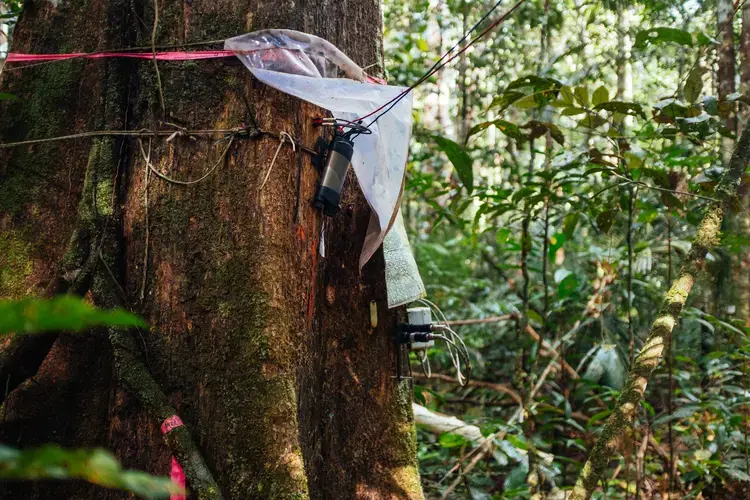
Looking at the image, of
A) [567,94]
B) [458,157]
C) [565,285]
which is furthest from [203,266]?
[565,285]

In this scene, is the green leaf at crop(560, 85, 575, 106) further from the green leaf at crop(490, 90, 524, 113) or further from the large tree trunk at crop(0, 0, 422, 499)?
the large tree trunk at crop(0, 0, 422, 499)

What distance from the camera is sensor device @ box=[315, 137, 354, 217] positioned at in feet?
6.98

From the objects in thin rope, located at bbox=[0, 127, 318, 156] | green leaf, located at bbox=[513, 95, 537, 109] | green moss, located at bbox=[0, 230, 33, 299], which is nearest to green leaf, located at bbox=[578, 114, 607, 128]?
green leaf, located at bbox=[513, 95, 537, 109]

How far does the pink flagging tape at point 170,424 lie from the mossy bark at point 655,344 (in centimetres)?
129

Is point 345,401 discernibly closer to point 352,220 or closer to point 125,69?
point 352,220

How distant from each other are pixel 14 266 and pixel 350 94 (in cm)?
137

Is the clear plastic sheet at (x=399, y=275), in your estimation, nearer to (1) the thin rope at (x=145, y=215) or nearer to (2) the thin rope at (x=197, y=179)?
(2) the thin rope at (x=197, y=179)

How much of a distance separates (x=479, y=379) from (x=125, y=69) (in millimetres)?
4630

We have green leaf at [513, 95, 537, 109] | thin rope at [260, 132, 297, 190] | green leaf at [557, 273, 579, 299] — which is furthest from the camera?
green leaf at [557, 273, 579, 299]

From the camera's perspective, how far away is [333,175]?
2145mm

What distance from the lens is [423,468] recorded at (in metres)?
4.46

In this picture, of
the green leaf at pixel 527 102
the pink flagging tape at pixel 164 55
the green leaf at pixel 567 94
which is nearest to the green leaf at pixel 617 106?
the green leaf at pixel 567 94

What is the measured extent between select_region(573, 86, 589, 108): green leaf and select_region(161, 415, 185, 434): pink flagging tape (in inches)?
83.3

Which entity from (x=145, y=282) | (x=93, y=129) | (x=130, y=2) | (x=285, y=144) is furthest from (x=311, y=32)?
(x=145, y=282)
